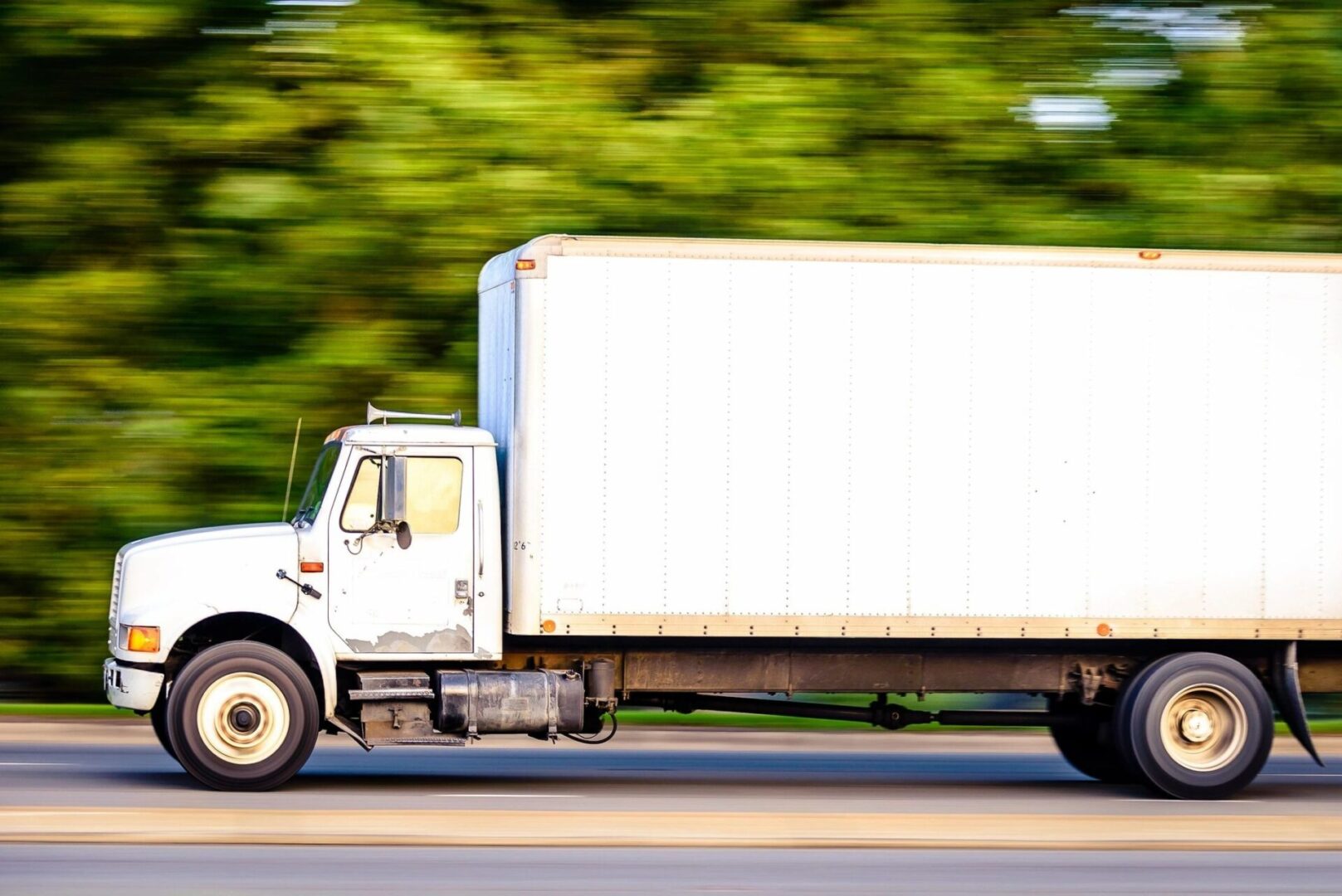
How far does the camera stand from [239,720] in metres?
10.8

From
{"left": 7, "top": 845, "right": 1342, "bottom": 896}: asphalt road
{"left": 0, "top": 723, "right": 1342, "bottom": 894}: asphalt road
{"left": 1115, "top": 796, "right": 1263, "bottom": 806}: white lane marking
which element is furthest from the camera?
{"left": 1115, "top": 796, "right": 1263, "bottom": 806}: white lane marking

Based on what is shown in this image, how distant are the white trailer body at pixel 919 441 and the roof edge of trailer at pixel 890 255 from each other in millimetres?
19

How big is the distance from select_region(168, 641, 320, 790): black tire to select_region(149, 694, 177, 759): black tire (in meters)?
0.16

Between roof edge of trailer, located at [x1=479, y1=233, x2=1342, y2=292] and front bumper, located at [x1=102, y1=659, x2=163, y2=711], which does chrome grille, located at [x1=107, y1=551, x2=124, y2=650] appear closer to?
front bumper, located at [x1=102, y1=659, x2=163, y2=711]

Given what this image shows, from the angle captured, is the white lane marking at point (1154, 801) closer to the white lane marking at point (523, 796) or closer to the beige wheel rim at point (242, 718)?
the white lane marking at point (523, 796)

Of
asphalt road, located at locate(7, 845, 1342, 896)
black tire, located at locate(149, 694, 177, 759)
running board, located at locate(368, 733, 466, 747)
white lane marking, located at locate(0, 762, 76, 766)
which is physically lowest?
white lane marking, located at locate(0, 762, 76, 766)

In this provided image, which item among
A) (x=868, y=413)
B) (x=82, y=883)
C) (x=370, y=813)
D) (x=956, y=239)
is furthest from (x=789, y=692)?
(x=956, y=239)

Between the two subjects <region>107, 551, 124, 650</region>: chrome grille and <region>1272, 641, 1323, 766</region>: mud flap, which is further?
<region>1272, 641, 1323, 766</region>: mud flap

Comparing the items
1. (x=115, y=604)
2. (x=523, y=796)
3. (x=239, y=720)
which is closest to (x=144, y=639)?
(x=115, y=604)

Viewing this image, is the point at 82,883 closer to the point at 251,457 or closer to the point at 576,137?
the point at 251,457

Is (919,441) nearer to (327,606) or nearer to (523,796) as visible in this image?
(523,796)

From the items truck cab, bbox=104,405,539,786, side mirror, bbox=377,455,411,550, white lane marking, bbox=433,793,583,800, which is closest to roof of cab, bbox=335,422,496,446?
truck cab, bbox=104,405,539,786

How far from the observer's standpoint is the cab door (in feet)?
36.4

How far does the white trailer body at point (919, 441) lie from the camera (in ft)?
36.3
